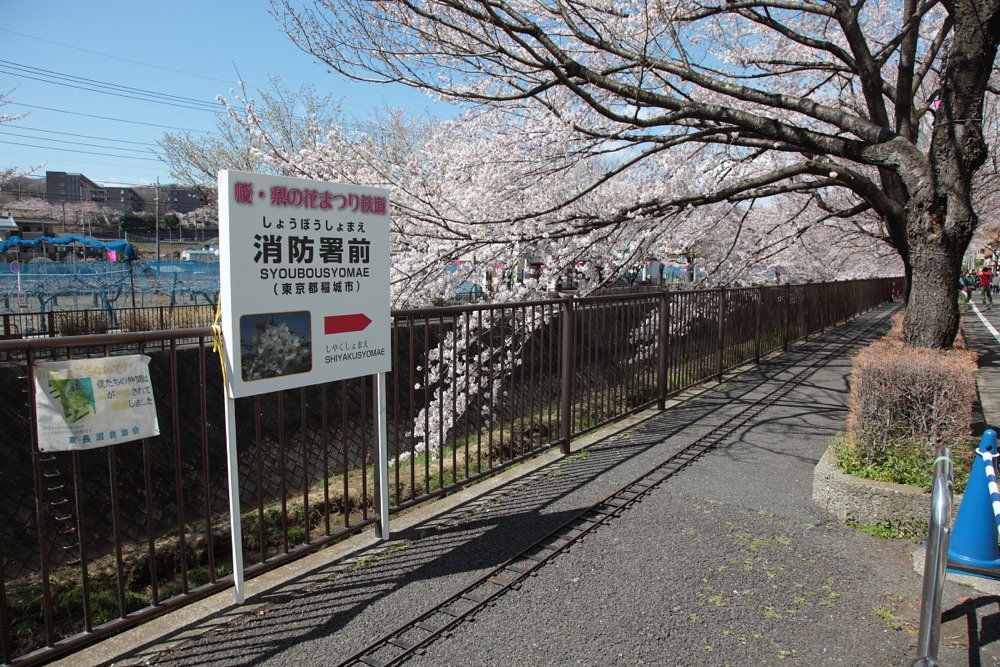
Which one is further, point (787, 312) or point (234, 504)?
point (787, 312)

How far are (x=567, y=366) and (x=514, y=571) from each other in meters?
2.68

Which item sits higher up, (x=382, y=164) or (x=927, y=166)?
(x=382, y=164)

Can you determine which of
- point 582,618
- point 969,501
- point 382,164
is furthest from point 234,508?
point 382,164

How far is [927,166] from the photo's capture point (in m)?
6.70

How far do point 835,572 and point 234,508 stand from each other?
11.4 ft

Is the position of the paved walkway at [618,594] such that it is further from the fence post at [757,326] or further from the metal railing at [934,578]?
the fence post at [757,326]

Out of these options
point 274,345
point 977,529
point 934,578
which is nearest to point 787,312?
point 977,529

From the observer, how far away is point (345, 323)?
3.79m

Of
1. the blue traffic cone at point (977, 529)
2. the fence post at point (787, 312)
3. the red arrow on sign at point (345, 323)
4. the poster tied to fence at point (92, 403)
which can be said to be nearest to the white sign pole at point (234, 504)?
the poster tied to fence at point (92, 403)

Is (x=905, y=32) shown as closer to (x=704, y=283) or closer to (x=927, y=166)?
(x=927, y=166)

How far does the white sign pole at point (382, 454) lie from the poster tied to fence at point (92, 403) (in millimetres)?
1386

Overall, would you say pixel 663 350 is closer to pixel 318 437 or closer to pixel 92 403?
pixel 92 403

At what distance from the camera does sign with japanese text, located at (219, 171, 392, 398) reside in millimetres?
3199

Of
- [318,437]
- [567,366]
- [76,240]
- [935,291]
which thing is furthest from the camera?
[76,240]
